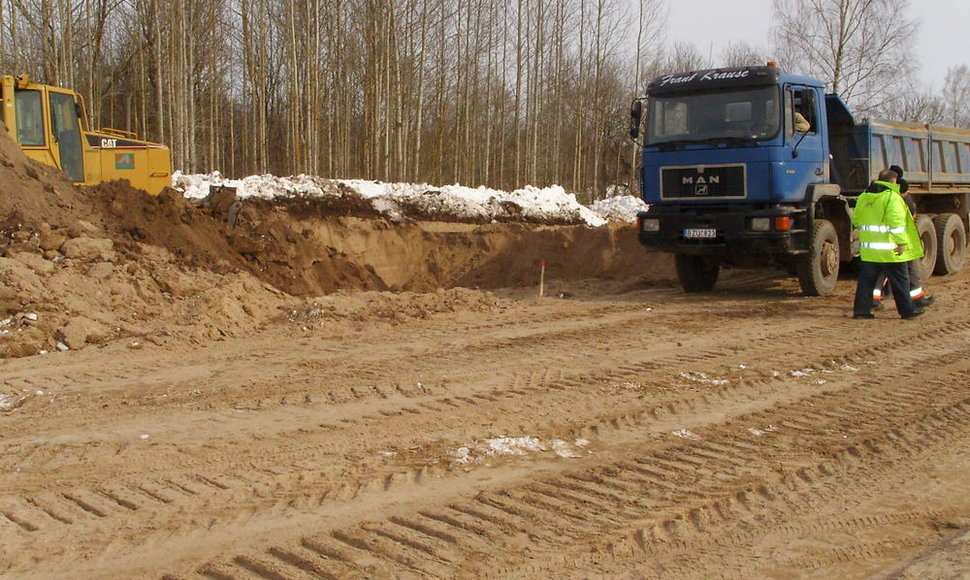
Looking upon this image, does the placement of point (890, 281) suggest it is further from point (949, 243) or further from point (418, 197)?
point (418, 197)

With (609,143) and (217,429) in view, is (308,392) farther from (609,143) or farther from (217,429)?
(609,143)

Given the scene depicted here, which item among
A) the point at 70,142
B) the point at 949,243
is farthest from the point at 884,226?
the point at 70,142

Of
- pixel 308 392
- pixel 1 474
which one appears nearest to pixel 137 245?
pixel 308 392

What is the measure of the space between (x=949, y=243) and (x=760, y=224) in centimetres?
551

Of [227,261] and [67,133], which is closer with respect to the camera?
[227,261]

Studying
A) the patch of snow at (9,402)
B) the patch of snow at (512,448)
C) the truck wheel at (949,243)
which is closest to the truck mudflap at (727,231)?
the truck wheel at (949,243)

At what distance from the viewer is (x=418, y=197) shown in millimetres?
18828

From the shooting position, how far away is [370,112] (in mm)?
28219

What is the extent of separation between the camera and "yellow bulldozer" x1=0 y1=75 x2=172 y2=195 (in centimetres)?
1402

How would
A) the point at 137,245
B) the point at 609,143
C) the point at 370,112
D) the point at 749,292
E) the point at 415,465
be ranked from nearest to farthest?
1. the point at 415,465
2. the point at 137,245
3. the point at 749,292
4. the point at 370,112
5. the point at 609,143

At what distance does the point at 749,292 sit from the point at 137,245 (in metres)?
8.93

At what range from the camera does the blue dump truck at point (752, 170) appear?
11641mm

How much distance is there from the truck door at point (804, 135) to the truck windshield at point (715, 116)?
236mm

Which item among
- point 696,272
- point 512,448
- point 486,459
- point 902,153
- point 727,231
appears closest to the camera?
point 486,459
